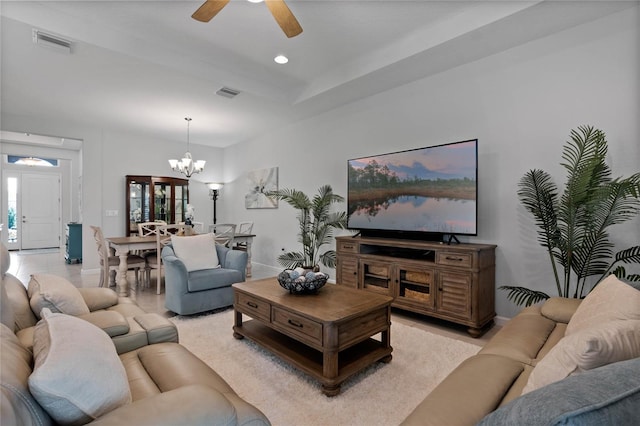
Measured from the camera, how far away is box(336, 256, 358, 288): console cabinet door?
12.5ft

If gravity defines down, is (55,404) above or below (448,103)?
below

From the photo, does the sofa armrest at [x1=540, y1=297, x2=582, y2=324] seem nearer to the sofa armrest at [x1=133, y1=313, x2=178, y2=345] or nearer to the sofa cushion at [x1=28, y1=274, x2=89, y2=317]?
the sofa armrest at [x1=133, y1=313, x2=178, y2=345]

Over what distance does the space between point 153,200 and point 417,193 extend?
5411mm

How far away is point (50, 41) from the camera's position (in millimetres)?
2986

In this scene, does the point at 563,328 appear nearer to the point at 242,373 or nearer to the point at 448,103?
the point at 242,373

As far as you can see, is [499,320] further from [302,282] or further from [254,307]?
[254,307]

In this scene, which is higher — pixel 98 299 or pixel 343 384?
pixel 98 299

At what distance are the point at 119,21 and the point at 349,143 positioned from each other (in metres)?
2.98

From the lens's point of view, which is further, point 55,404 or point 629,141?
point 629,141

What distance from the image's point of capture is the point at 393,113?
13.5 feet

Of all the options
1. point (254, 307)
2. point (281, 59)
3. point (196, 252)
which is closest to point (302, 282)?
point (254, 307)

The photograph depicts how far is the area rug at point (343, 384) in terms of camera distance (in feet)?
5.88

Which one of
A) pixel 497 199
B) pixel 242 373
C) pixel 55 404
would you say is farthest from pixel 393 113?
pixel 55 404

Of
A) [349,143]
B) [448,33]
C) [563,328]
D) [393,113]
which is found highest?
[448,33]
